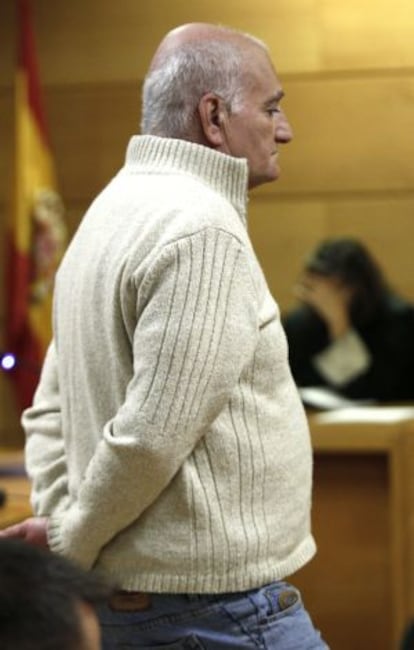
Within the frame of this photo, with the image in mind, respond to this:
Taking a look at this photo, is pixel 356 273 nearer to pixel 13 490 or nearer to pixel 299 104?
pixel 299 104

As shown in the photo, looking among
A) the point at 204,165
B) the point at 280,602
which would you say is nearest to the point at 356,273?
the point at 204,165

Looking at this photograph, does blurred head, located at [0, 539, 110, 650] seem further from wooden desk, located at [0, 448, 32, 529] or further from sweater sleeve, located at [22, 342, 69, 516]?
wooden desk, located at [0, 448, 32, 529]

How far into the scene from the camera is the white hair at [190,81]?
2.15 metres

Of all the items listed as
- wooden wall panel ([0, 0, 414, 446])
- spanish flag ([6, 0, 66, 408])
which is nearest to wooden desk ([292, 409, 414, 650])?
spanish flag ([6, 0, 66, 408])

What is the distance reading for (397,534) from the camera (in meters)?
3.94

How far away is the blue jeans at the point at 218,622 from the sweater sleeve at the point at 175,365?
0.50 feet

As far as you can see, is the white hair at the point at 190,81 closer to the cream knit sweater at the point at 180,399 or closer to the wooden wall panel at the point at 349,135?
the cream knit sweater at the point at 180,399

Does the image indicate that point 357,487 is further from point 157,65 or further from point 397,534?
point 157,65

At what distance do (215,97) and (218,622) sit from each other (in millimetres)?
757

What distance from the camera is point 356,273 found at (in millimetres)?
5293

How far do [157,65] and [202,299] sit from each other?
0.42m

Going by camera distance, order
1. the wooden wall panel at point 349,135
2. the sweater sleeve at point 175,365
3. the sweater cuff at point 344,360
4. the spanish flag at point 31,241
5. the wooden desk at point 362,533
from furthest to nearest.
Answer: the wooden wall panel at point 349,135 < the spanish flag at point 31,241 < the sweater cuff at point 344,360 < the wooden desk at point 362,533 < the sweater sleeve at point 175,365

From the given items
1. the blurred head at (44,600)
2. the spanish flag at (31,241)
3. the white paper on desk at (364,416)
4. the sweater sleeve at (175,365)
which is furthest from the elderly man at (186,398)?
the spanish flag at (31,241)

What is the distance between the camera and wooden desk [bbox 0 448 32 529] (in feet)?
10.5
